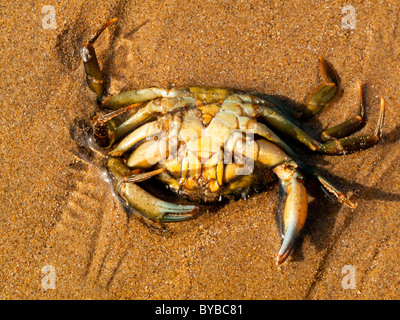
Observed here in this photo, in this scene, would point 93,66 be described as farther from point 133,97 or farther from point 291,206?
point 291,206

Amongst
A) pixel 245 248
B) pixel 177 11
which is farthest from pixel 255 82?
pixel 245 248

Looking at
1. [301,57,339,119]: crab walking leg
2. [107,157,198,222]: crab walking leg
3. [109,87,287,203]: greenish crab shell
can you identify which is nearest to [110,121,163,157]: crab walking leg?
[109,87,287,203]: greenish crab shell

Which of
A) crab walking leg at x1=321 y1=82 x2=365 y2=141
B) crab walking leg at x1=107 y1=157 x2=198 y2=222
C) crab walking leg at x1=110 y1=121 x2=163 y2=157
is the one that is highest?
crab walking leg at x1=321 y1=82 x2=365 y2=141

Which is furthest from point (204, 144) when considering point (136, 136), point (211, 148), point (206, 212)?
point (206, 212)

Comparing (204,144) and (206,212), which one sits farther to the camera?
(206,212)

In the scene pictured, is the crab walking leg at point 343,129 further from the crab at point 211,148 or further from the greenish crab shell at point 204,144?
the greenish crab shell at point 204,144

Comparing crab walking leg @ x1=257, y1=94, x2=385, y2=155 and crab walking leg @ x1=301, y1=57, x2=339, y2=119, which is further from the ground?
crab walking leg @ x1=301, y1=57, x2=339, y2=119

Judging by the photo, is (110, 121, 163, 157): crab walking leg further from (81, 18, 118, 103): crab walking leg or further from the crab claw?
the crab claw
